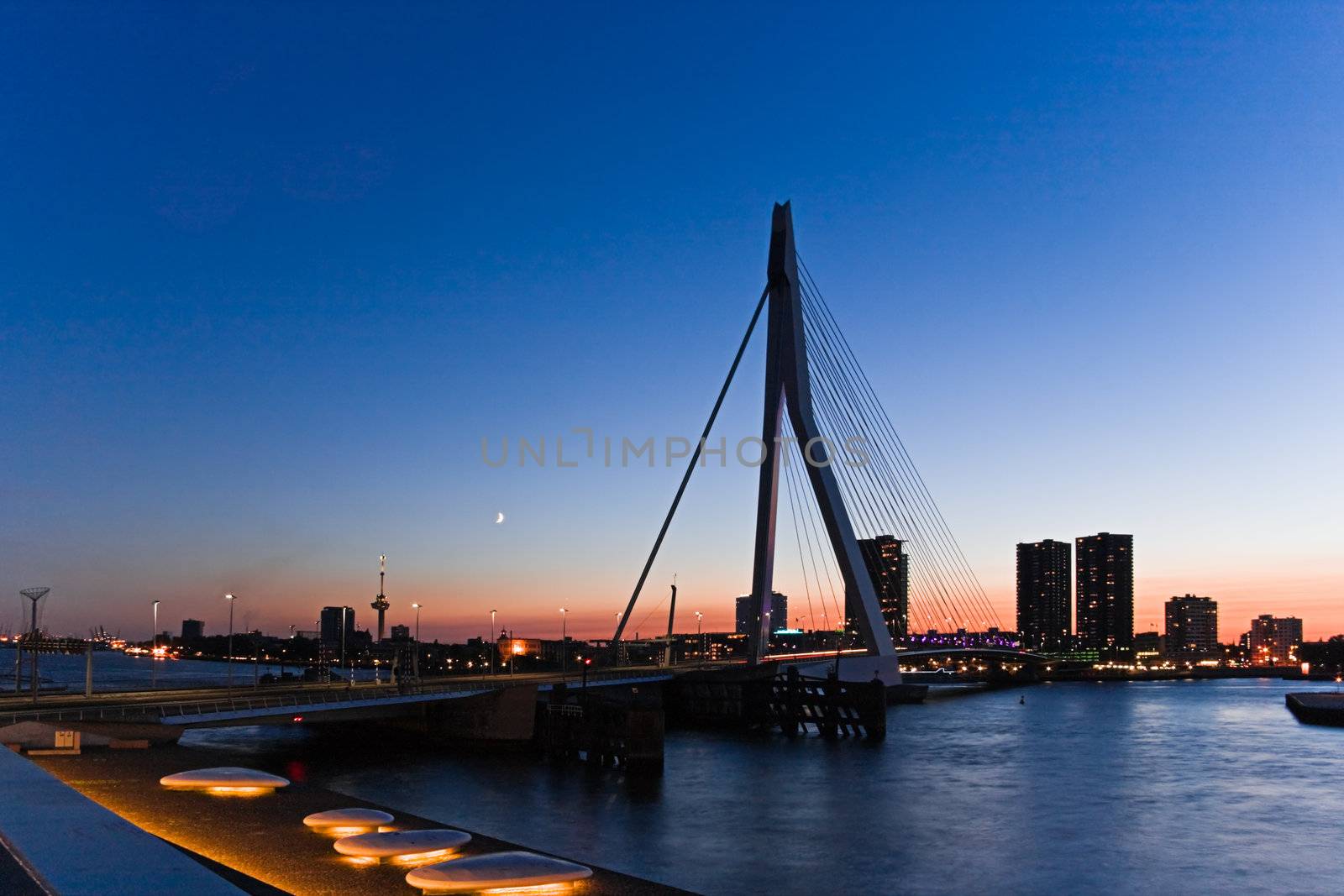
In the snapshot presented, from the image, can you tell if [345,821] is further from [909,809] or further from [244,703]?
[909,809]

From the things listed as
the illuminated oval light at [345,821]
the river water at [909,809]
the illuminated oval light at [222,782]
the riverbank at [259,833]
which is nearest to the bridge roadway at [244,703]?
the river water at [909,809]

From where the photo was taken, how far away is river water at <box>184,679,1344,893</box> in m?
24.8

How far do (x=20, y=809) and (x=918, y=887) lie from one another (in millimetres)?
18650

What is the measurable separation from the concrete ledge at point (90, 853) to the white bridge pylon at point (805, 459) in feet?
153

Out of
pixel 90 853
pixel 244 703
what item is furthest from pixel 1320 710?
pixel 90 853

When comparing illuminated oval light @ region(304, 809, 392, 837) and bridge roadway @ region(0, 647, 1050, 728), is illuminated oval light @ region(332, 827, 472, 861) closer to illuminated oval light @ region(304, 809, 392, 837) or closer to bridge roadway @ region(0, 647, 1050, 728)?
illuminated oval light @ region(304, 809, 392, 837)

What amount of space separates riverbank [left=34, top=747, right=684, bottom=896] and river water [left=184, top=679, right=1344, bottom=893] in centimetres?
665

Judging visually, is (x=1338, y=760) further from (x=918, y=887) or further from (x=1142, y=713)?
(x=918, y=887)

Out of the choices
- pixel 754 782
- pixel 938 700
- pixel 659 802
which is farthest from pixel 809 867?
pixel 938 700

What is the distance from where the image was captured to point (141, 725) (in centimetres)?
2939

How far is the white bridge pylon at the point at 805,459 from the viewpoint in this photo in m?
54.9

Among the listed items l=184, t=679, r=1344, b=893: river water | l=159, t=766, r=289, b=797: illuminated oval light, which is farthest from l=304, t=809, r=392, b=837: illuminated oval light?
l=184, t=679, r=1344, b=893: river water

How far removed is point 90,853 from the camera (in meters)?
7.61

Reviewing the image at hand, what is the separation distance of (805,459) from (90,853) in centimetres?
4821
